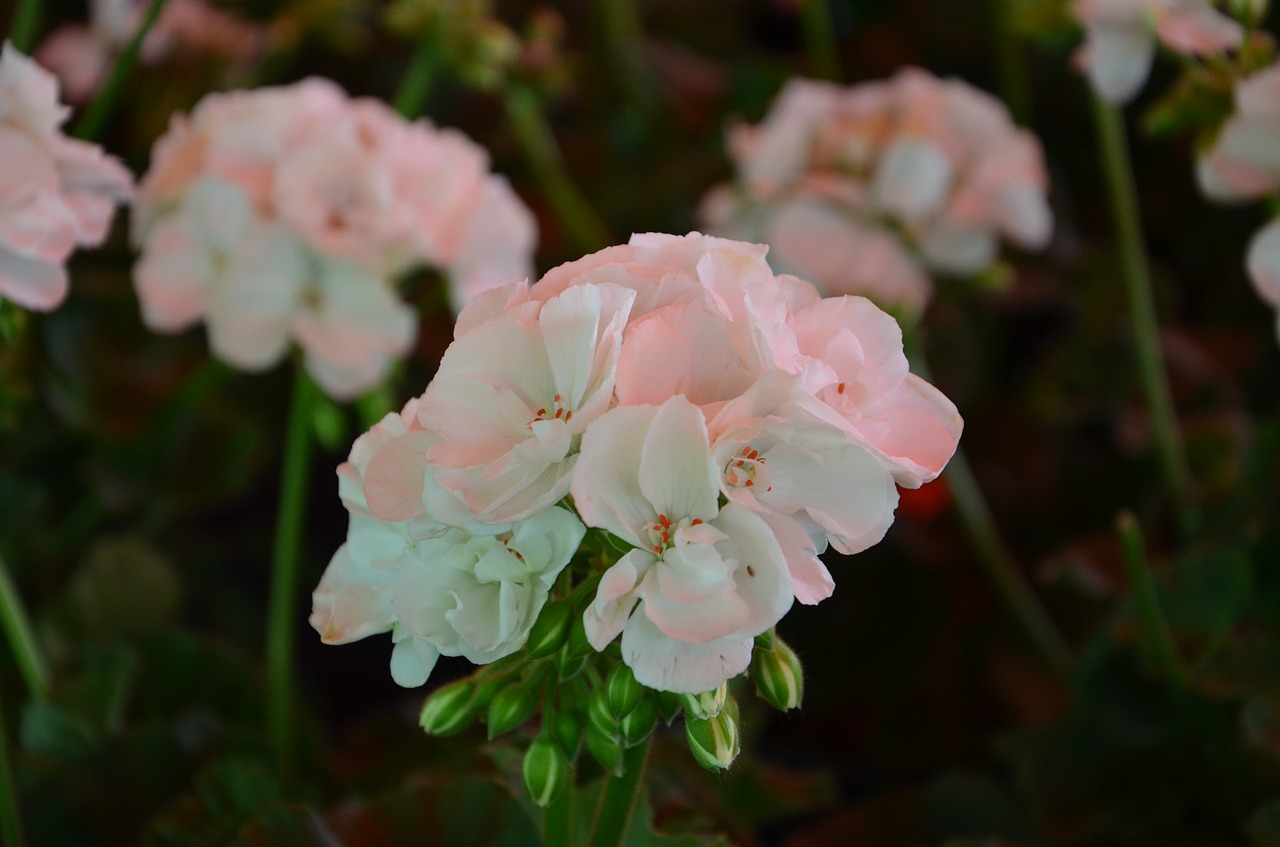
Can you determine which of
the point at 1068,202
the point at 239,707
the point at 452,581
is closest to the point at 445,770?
the point at 239,707

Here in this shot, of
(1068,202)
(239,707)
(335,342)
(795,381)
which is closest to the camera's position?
(795,381)

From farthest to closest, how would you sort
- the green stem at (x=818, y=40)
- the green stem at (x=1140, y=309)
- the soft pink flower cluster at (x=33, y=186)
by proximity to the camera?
the green stem at (x=818, y=40) → the green stem at (x=1140, y=309) → the soft pink flower cluster at (x=33, y=186)

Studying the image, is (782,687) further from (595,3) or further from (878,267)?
(595,3)

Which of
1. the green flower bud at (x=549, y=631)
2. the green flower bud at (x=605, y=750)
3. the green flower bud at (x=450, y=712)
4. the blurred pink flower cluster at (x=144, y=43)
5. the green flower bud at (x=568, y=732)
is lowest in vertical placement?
the blurred pink flower cluster at (x=144, y=43)

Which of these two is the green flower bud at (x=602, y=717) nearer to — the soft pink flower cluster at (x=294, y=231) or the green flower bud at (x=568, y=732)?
the green flower bud at (x=568, y=732)

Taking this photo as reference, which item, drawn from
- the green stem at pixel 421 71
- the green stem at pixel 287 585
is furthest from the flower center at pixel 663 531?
the green stem at pixel 421 71

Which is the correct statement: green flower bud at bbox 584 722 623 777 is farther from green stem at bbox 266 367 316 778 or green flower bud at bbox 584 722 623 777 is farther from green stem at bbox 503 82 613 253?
green stem at bbox 503 82 613 253
